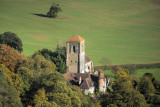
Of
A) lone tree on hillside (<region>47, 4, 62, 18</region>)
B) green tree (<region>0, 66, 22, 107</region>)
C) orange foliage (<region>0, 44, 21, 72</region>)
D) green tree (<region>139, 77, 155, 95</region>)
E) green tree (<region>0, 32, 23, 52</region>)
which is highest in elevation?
lone tree on hillside (<region>47, 4, 62, 18</region>)

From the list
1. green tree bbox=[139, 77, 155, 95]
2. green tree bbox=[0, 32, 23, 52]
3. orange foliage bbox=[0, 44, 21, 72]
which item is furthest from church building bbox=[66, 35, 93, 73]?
green tree bbox=[0, 32, 23, 52]

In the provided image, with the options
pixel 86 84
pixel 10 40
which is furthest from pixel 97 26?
pixel 86 84

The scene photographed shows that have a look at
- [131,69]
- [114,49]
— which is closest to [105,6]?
[114,49]

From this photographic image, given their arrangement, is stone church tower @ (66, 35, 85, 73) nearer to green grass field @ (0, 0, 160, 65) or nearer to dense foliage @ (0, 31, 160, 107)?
dense foliage @ (0, 31, 160, 107)

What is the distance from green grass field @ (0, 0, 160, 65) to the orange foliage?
3551cm

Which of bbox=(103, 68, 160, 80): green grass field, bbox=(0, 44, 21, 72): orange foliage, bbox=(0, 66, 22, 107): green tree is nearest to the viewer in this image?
bbox=(0, 66, 22, 107): green tree

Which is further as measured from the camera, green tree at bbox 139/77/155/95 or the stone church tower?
the stone church tower

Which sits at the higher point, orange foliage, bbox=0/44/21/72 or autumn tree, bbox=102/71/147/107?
orange foliage, bbox=0/44/21/72

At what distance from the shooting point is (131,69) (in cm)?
10294

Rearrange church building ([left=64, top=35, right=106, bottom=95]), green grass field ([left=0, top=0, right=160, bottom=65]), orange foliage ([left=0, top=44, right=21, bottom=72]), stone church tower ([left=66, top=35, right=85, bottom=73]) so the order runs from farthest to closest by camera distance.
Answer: green grass field ([left=0, top=0, right=160, bottom=65]), stone church tower ([left=66, top=35, right=85, bottom=73]), church building ([left=64, top=35, right=106, bottom=95]), orange foliage ([left=0, top=44, right=21, bottom=72])

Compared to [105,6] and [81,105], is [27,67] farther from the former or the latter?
[105,6]

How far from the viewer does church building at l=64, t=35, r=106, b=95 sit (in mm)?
88875

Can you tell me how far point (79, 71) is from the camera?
310 ft

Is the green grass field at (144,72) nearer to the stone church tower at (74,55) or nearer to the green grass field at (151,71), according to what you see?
the green grass field at (151,71)
